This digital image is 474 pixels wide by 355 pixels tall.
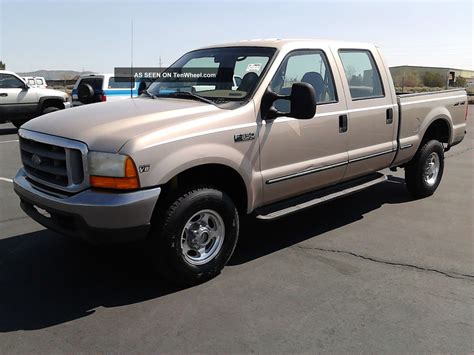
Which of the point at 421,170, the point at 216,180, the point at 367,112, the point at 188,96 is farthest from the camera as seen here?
the point at 421,170

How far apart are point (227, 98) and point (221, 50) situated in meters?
0.97

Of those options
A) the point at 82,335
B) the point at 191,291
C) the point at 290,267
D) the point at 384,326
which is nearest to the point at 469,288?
the point at 384,326

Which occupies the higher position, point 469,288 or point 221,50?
point 221,50

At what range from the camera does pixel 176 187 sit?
3662 mm

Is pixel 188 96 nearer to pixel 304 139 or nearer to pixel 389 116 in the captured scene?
pixel 304 139

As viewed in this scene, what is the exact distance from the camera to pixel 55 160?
362 cm

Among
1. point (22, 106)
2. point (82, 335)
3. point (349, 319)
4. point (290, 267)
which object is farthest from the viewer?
point (22, 106)

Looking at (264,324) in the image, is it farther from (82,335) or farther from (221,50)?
(221,50)

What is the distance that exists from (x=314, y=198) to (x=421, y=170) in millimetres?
2307

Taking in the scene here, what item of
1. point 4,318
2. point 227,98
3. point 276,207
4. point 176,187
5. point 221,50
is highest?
point 221,50

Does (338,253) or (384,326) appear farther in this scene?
(338,253)

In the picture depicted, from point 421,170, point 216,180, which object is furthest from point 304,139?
point 421,170

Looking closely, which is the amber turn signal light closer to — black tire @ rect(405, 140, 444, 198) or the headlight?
the headlight

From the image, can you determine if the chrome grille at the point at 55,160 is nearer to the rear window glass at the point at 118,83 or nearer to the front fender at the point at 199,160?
the front fender at the point at 199,160
